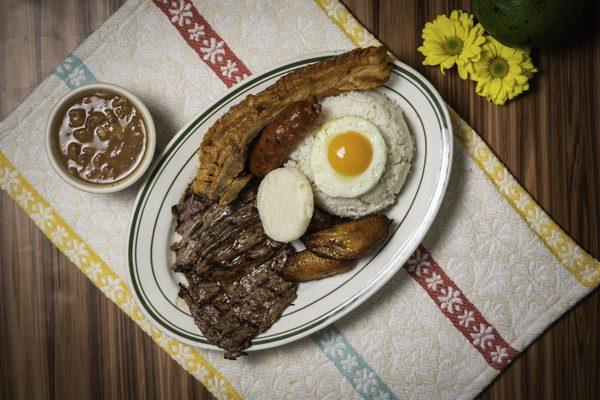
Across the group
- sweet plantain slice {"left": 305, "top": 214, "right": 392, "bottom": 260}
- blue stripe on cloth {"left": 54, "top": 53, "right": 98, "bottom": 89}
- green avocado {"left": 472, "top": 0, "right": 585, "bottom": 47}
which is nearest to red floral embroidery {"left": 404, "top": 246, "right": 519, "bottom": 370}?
sweet plantain slice {"left": 305, "top": 214, "right": 392, "bottom": 260}

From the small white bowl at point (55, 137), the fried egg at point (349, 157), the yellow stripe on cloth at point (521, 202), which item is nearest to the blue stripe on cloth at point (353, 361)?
the fried egg at point (349, 157)

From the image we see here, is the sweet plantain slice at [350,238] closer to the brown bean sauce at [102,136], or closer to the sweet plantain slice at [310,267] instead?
the sweet plantain slice at [310,267]

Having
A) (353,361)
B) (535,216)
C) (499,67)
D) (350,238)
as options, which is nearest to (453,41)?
(499,67)

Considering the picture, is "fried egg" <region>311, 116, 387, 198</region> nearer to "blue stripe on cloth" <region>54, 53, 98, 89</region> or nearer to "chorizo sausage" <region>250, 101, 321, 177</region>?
"chorizo sausage" <region>250, 101, 321, 177</region>

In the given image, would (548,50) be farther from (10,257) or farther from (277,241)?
(10,257)

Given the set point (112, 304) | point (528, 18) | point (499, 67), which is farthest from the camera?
point (112, 304)

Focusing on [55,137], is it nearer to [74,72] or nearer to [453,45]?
[74,72]
